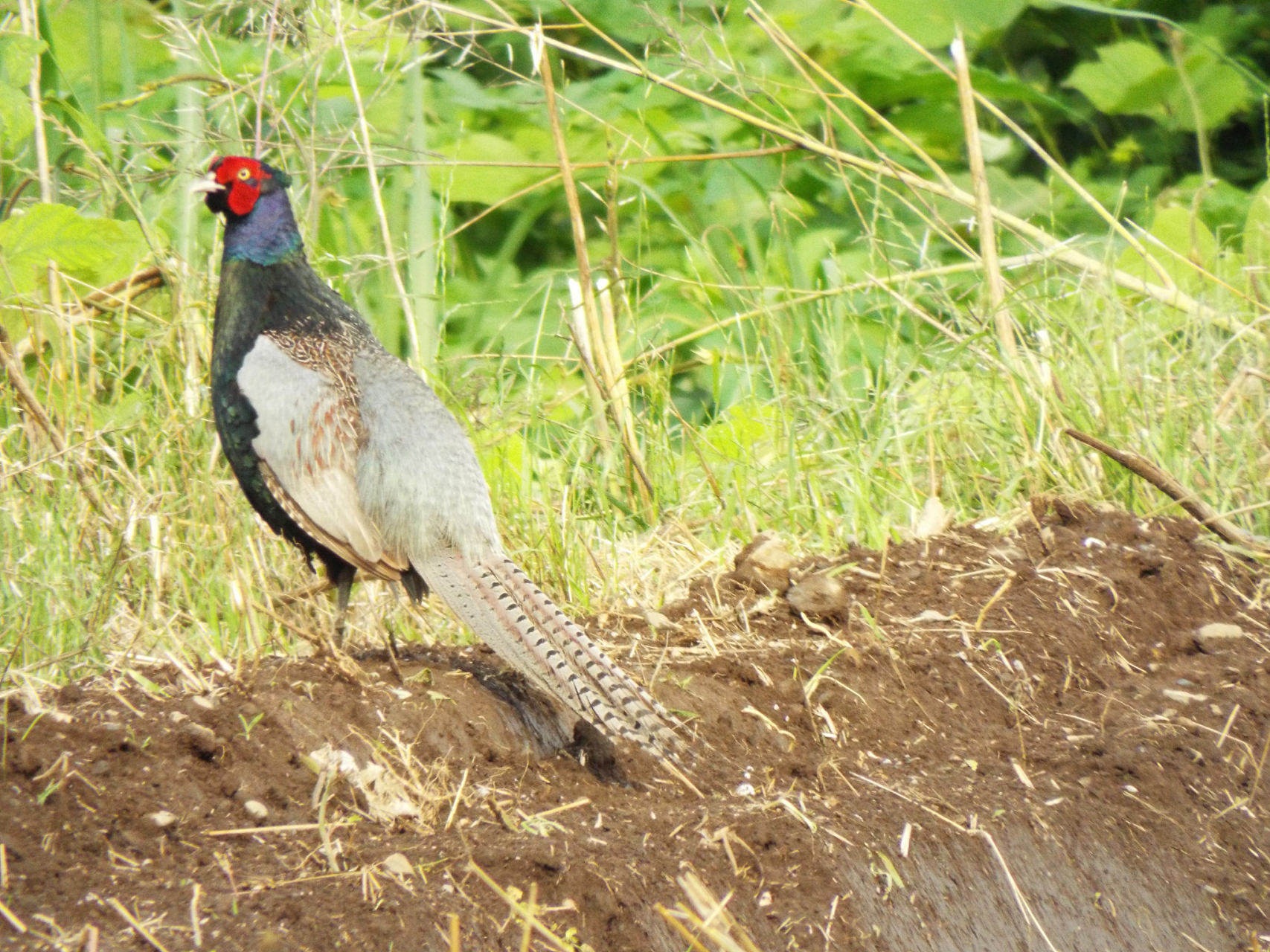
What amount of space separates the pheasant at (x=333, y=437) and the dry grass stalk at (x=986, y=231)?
1791 millimetres

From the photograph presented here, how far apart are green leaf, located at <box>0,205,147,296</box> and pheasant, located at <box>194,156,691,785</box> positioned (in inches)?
26.1

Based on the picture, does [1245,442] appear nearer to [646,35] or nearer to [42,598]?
[646,35]

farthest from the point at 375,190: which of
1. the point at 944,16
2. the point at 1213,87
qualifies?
the point at 1213,87

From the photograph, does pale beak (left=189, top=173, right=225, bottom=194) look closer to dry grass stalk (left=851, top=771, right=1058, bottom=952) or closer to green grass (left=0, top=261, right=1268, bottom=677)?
green grass (left=0, top=261, right=1268, bottom=677)

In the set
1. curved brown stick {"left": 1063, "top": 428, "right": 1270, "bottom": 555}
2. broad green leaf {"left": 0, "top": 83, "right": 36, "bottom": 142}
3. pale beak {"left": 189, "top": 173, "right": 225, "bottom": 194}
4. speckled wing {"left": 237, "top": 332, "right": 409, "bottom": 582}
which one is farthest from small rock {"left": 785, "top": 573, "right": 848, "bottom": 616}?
broad green leaf {"left": 0, "top": 83, "right": 36, "bottom": 142}

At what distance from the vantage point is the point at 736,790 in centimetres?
293

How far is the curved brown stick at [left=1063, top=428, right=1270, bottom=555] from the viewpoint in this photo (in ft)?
12.5

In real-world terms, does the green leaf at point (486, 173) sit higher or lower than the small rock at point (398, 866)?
higher

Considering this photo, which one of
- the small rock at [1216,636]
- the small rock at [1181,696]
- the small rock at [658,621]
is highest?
the small rock at [1181,696]

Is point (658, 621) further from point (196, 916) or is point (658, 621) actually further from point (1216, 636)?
point (196, 916)

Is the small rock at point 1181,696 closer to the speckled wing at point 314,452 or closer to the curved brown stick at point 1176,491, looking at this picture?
the curved brown stick at point 1176,491

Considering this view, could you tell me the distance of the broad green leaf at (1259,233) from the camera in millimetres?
5172

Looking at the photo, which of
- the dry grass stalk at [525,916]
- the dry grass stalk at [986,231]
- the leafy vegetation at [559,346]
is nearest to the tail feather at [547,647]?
the leafy vegetation at [559,346]

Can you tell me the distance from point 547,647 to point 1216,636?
1.69m
